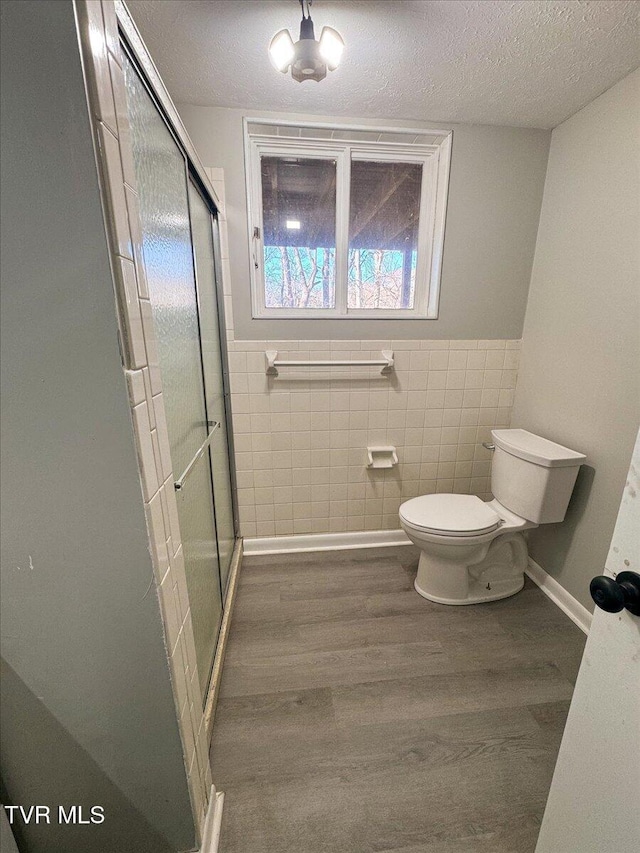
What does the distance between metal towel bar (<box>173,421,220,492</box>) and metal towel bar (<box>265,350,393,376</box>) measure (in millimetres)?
428

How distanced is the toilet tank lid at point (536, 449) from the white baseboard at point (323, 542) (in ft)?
2.73

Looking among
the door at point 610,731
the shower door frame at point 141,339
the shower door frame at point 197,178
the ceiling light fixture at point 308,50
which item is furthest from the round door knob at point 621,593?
the ceiling light fixture at point 308,50

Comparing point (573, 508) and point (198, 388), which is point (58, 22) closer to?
point (198, 388)

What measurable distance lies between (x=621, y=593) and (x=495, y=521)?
1100mm

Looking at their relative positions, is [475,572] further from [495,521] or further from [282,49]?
[282,49]

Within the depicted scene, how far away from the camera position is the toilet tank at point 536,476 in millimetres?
1435

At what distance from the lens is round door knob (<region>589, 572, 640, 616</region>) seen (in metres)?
0.48

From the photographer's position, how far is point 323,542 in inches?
79.0

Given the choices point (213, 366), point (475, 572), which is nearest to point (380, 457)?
point (475, 572)

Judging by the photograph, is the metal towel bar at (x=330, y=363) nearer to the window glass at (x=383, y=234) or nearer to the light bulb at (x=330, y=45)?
the window glass at (x=383, y=234)

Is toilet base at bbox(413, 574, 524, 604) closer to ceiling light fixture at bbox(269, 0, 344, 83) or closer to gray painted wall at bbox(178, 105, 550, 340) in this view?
gray painted wall at bbox(178, 105, 550, 340)

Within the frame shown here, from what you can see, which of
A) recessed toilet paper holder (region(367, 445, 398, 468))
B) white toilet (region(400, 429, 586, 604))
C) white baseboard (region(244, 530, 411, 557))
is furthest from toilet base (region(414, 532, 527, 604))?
recessed toilet paper holder (region(367, 445, 398, 468))

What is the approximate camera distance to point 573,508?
1.53 m

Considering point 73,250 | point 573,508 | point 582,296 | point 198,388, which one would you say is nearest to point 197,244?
point 198,388
